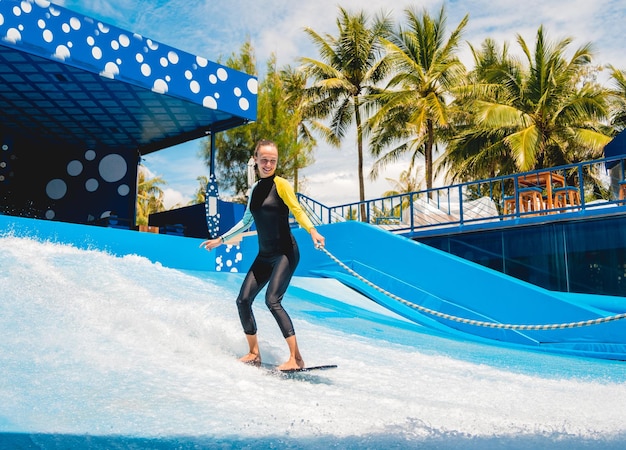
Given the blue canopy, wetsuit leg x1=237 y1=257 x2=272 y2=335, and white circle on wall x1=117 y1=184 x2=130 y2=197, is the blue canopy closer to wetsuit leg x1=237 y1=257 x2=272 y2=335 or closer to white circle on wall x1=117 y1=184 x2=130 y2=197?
white circle on wall x1=117 y1=184 x2=130 y2=197

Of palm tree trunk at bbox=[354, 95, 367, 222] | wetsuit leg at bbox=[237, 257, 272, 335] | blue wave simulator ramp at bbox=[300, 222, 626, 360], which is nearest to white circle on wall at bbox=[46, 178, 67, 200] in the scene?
blue wave simulator ramp at bbox=[300, 222, 626, 360]

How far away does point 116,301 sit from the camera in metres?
6.30

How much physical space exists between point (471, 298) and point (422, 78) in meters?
19.4

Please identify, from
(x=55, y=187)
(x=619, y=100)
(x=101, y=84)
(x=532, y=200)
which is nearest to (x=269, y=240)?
(x=101, y=84)

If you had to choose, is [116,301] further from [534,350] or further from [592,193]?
[592,193]

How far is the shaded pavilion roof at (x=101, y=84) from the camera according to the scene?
10.0 m

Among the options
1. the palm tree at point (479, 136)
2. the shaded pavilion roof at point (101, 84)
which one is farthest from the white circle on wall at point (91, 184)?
the palm tree at point (479, 136)

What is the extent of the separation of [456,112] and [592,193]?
9574 mm

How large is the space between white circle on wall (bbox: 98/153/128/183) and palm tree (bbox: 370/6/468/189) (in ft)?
43.9

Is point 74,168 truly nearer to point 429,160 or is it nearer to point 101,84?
point 101,84

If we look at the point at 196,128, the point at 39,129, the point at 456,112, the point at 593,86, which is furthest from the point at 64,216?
the point at 593,86

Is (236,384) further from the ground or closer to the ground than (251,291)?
closer to the ground

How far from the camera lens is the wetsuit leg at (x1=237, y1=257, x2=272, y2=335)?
175 inches

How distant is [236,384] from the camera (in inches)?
153
